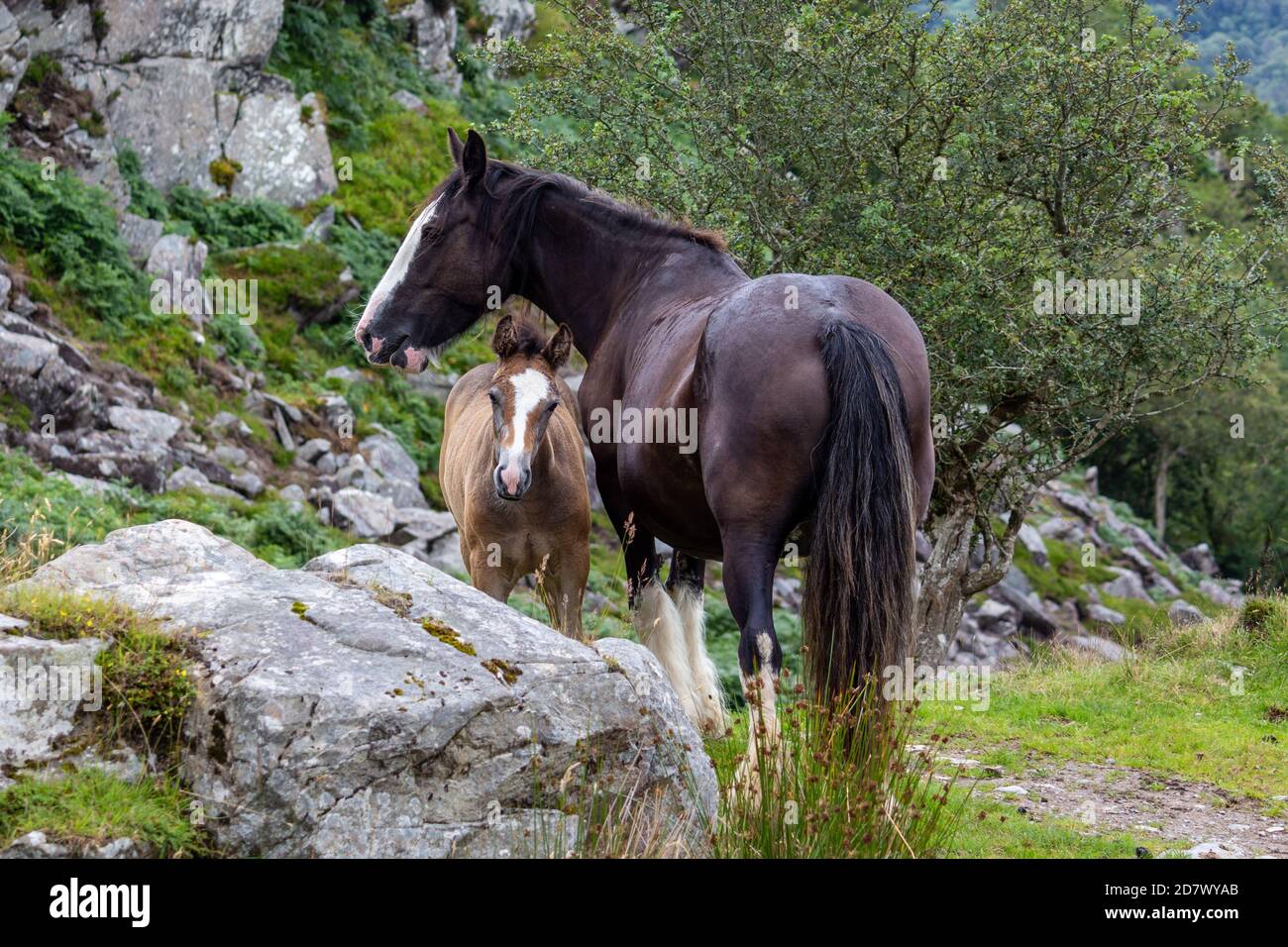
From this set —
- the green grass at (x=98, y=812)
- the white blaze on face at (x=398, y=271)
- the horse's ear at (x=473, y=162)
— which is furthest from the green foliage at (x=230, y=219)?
the green grass at (x=98, y=812)

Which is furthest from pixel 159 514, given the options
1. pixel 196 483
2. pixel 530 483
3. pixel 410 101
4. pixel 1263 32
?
pixel 1263 32

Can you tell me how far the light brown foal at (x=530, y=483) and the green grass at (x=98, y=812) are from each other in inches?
136

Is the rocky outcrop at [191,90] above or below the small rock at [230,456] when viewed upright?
above

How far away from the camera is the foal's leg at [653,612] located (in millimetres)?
7914

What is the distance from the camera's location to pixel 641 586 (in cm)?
805

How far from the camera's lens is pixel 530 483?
8023mm

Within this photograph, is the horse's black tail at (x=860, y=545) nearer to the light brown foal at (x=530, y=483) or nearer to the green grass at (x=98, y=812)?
the light brown foal at (x=530, y=483)

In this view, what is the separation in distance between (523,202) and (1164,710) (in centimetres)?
663

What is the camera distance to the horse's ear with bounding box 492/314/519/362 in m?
8.53

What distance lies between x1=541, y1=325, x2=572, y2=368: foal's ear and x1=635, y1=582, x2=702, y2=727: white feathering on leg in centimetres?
179

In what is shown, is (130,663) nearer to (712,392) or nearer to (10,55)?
(712,392)
